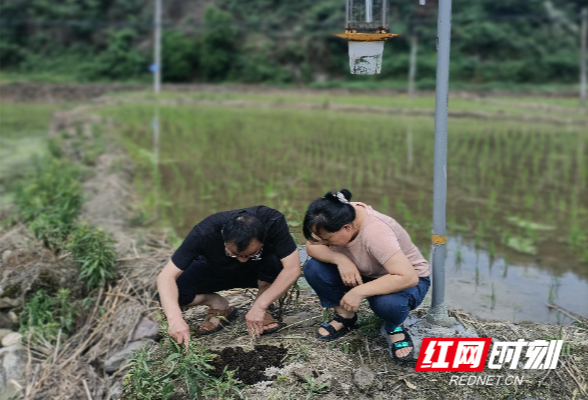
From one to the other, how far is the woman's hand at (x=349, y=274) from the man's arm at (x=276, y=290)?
25 cm

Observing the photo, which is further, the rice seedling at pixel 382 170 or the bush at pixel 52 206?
the rice seedling at pixel 382 170

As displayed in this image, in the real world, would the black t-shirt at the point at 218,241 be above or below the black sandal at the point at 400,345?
above

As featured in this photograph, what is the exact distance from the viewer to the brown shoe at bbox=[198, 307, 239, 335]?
2.85m

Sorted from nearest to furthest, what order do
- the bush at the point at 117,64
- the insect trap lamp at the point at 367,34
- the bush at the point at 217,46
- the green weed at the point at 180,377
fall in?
the green weed at the point at 180,377 < the insect trap lamp at the point at 367,34 < the bush at the point at 117,64 < the bush at the point at 217,46

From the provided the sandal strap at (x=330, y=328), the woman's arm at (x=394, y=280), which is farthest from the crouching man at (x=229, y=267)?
the woman's arm at (x=394, y=280)

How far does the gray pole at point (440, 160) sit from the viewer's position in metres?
2.60

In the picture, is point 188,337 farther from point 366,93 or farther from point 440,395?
point 366,93

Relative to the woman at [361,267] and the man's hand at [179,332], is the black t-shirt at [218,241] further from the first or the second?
the man's hand at [179,332]

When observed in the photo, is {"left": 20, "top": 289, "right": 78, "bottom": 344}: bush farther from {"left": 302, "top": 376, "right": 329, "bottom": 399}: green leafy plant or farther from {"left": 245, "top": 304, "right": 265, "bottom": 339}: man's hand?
{"left": 302, "top": 376, "right": 329, "bottom": 399}: green leafy plant

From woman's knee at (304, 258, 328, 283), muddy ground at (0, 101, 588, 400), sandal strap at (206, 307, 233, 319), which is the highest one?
woman's knee at (304, 258, 328, 283)

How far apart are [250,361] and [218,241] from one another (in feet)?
1.82

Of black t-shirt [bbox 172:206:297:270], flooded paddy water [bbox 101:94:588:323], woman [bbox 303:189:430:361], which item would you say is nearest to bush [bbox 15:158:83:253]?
flooded paddy water [bbox 101:94:588:323]

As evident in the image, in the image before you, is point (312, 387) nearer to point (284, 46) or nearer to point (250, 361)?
point (250, 361)

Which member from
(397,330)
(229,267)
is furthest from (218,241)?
(397,330)
